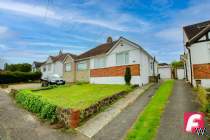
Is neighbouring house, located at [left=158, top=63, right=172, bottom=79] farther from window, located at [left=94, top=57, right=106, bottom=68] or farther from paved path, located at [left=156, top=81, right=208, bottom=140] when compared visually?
paved path, located at [left=156, top=81, right=208, bottom=140]

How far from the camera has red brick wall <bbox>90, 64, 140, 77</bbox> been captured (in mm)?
21469

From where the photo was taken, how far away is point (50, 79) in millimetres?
30453

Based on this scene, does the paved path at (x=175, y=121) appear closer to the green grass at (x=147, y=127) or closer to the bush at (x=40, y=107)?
the green grass at (x=147, y=127)

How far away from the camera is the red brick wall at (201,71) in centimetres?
1686

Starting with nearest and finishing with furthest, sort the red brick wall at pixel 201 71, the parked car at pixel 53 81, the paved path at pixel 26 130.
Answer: the paved path at pixel 26 130, the red brick wall at pixel 201 71, the parked car at pixel 53 81

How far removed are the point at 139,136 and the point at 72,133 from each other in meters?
3.47

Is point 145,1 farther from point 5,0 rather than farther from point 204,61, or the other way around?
point 5,0

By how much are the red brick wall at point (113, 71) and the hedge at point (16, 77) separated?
1957cm

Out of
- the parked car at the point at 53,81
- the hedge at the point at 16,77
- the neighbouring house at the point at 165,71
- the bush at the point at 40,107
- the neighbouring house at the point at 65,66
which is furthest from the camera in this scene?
the neighbouring house at the point at 165,71

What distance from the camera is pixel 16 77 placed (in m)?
37.8

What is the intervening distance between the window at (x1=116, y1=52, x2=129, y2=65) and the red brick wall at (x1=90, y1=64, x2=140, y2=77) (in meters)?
0.58

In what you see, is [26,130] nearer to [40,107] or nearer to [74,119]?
[74,119]

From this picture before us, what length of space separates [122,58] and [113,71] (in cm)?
222

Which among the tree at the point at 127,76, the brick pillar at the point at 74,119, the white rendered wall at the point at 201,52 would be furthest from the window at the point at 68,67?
the brick pillar at the point at 74,119
